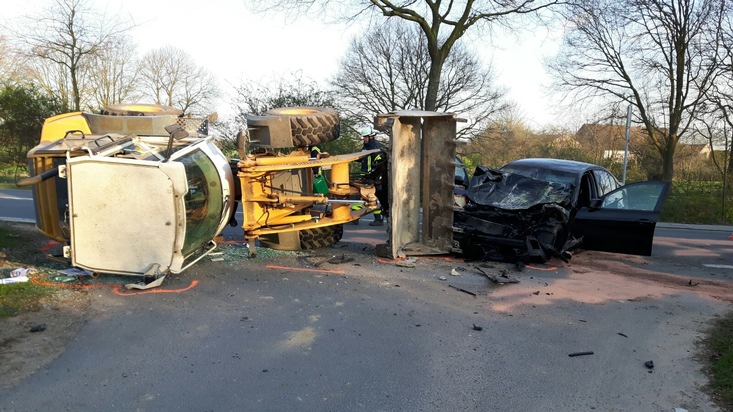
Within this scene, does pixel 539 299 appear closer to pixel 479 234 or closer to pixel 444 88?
pixel 479 234

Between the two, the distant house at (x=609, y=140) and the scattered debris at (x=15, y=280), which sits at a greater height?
the distant house at (x=609, y=140)

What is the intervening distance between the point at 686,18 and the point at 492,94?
8080 millimetres

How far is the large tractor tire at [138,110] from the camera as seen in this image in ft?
24.7

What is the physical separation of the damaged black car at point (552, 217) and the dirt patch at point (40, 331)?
4899 mm

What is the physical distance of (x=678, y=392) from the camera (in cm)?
376

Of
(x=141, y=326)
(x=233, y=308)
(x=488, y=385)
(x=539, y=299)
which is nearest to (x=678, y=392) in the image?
(x=488, y=385)

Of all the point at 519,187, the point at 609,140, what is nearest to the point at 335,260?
the point at 519,187

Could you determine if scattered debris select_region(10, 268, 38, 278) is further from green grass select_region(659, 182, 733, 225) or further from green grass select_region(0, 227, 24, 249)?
green grass select_region(659, 182, 733, 225)

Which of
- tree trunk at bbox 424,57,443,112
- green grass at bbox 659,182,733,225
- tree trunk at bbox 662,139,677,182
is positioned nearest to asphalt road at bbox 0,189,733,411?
green grass at bbox 659,182,733,225

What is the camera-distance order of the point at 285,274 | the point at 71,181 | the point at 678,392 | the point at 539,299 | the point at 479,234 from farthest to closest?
1. the point at 479,234
2. the point at 285,274
3. the point at 539,299
4. the point at 71,181
5. the point at 678,392

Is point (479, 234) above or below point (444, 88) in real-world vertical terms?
below

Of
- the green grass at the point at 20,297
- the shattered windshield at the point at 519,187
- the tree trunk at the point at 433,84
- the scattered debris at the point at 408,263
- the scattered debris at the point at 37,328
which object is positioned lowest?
the scattered debris at the point at 408,263

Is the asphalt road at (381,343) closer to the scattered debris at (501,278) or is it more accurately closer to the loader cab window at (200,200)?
the scattered debris at (501,278)

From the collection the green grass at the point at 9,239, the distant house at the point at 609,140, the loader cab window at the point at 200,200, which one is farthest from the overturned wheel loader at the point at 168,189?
the distant house at the point at 609,140
